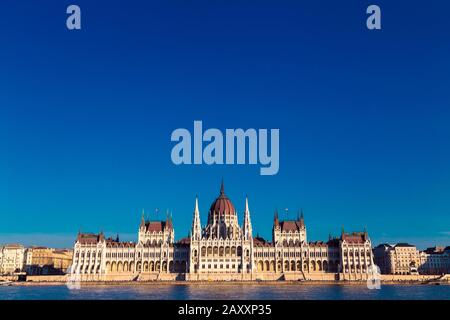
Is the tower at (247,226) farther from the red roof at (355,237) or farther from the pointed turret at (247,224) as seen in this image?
the red roof at (355,237)

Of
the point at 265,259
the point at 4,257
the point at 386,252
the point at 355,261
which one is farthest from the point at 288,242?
the point at 4,257

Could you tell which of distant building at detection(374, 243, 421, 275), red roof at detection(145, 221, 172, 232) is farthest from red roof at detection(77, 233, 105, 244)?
distant building at detection(374, 243, 421, 275)

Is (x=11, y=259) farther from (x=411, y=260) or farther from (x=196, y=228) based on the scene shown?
(x=411, y=260)

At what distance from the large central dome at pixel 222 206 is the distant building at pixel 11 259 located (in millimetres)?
56730

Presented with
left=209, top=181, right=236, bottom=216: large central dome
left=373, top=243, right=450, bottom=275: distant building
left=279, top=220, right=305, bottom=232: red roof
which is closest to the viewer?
left=209, top=181, right=236, bottom=216: large central dome

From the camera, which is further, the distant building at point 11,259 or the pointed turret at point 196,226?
the distant building at point 11,259

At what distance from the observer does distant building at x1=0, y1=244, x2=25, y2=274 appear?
128750mm

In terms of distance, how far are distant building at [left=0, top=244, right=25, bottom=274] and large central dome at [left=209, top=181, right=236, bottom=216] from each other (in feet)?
186

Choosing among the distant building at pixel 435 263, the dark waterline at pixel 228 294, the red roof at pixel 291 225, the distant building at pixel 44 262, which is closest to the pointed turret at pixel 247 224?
the red roof at pixel 291 225

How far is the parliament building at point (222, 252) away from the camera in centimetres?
10431

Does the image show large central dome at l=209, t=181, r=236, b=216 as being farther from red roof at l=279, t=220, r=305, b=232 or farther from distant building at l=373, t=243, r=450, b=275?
distant building at l=373, t=243, r=450, b=275

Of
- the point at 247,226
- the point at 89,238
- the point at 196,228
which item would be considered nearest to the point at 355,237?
the point at 247,226
